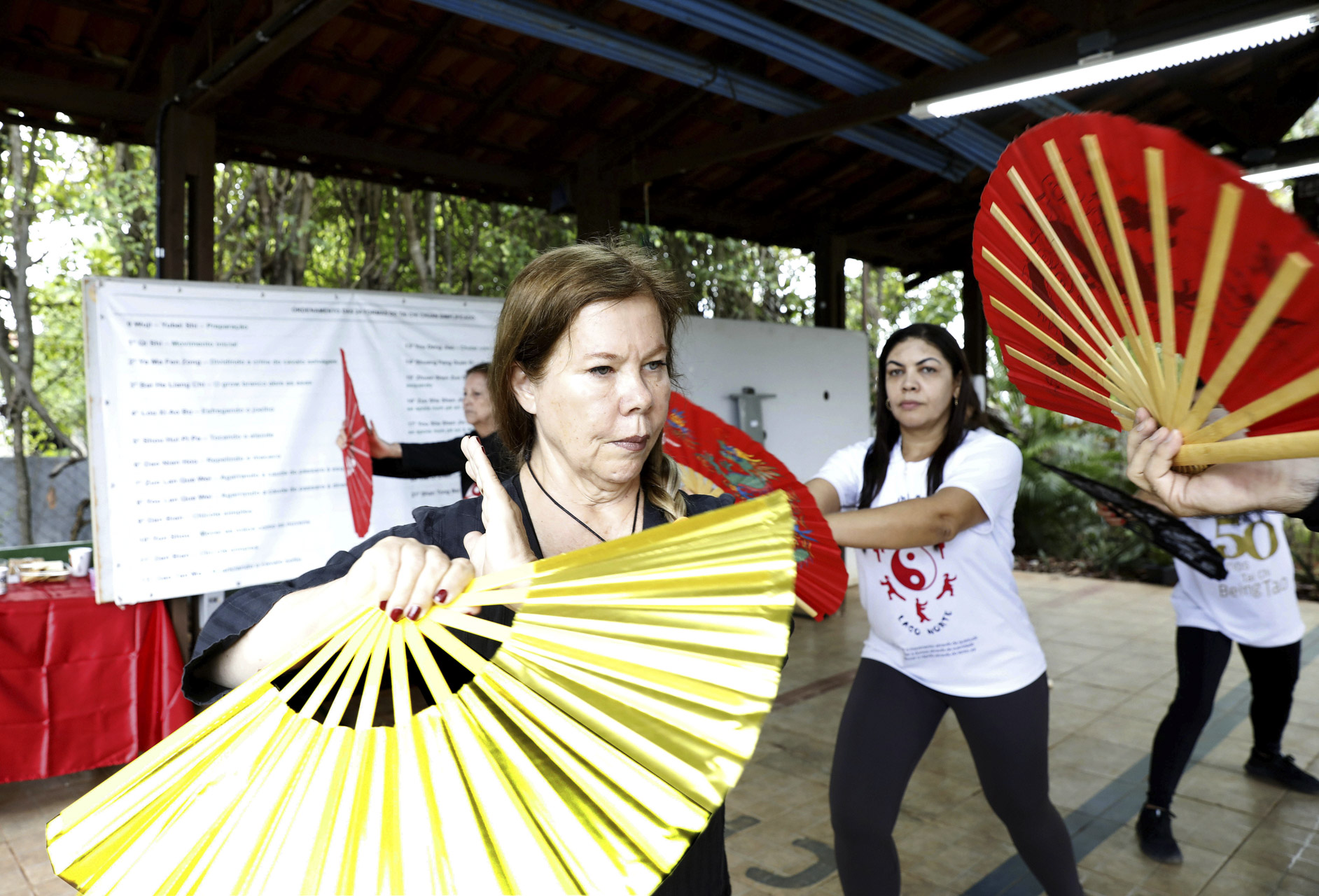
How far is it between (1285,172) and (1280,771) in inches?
138

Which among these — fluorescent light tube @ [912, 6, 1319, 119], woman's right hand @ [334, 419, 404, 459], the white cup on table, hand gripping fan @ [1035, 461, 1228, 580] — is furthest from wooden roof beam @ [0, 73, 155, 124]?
hand gripping fan @ [1035, 461, 1228, 580]

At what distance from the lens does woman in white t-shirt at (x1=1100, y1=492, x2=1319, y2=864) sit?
276cm

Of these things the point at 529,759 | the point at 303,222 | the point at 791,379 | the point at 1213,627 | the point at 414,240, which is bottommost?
the point at 1213,627

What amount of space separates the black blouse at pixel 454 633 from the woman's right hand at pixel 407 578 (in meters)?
0.08

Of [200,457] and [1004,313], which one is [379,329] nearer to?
[200,457]

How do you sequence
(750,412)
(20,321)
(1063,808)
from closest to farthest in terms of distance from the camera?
(1063,808)
(750,412)
(20,321)

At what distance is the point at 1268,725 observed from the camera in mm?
3311

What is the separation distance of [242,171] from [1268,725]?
9.21 metres

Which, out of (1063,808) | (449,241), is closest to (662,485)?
(1063,808)

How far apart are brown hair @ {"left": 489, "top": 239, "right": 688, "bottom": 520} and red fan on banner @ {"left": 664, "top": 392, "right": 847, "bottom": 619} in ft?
2.00

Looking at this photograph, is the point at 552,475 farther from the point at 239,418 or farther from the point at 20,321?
the point at 20,321

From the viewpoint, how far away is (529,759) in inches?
25.4

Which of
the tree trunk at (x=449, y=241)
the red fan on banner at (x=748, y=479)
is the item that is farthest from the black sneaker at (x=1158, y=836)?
the tree trunk at (x=449, y=241)

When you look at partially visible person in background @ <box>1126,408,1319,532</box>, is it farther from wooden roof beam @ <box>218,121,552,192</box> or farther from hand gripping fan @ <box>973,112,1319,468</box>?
wooden roof beam @ <box>218,121,552,192</box>
